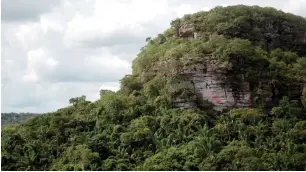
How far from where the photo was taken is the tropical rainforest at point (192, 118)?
40.2 metres

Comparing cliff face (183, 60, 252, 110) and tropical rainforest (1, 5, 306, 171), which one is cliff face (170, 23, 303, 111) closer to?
cliff face (183, 60, 252, 110)

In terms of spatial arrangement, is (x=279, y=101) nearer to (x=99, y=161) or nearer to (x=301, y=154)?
(x=301, y=154)

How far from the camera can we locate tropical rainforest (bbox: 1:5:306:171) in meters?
40.2

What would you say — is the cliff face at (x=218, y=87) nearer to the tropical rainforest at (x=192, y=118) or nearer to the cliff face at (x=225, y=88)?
the cliff face at (x=225, y=88)

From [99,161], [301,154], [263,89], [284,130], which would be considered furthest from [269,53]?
[99,161]

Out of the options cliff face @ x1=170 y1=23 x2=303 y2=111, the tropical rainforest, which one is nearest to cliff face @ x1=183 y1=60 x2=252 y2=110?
cliff face @ x1=170 y1=23 x2=303 y2=111

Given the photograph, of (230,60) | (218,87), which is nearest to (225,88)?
(218,87)

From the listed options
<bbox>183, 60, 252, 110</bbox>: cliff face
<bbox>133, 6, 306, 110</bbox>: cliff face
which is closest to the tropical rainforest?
<bbox>133, 6, 306, 110</bbox>: cliff face

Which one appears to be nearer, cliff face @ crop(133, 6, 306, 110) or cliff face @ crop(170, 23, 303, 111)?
cliff face @ crop(170, 23, 303, 111)

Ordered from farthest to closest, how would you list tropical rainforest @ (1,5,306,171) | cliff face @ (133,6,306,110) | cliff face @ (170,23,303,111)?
cliff face @ (133,6,306,110), cliff face @ (170,23,303,111), tropical rainforest @ (1,5,306,171)

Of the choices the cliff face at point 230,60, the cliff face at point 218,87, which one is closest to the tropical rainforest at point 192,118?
the cliff face at point 230,60

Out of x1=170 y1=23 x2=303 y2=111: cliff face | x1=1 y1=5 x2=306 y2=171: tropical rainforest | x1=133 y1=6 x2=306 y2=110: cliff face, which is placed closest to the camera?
x1=1 y1=5 x2=306 y2=171: tropical rainforest

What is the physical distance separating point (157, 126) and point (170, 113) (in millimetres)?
1497

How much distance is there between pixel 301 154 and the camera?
3900 cm
